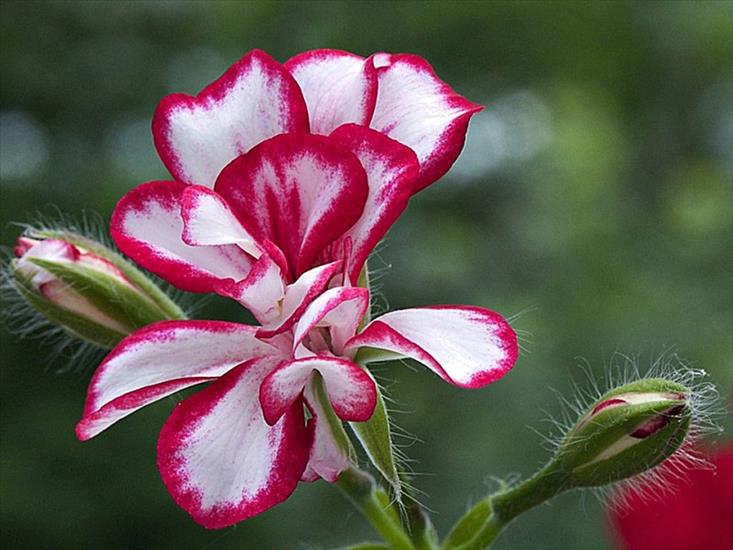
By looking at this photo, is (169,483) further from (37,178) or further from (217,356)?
(37,178)

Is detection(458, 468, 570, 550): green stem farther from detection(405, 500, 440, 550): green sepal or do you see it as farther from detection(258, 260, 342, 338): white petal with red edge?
detection(258, 260, 342, 338): white petal with red edge

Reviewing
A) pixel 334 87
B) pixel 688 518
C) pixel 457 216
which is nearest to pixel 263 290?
pixel 334 87

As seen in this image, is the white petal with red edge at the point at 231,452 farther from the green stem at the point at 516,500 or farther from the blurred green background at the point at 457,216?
the blurred green background at the point at 457,216

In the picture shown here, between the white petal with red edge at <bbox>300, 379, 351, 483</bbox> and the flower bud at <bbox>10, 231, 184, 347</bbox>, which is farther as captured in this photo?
the flower bud at <bbox>10, 231, 184, 347</bbox>

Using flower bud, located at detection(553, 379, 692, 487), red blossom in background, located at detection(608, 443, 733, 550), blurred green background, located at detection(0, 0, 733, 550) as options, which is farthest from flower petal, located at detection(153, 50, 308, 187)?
blurred green background, located at detection(0, 0, 733, 550)

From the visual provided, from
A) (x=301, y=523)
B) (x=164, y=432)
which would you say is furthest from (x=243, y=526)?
(x=164, y=432)

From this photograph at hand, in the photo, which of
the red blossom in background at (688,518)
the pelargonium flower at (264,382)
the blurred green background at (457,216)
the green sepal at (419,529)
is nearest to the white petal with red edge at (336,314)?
the pelargonium flower at (264,382)
